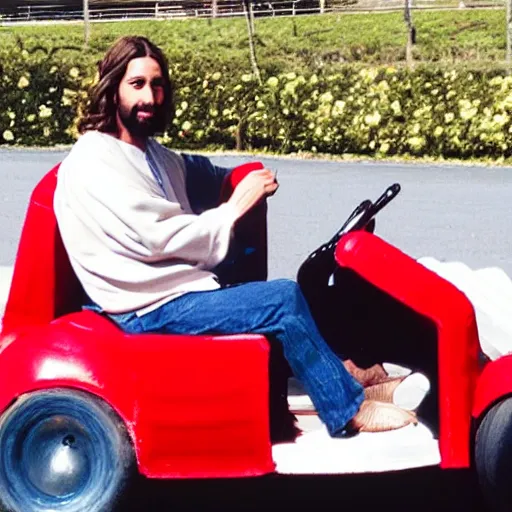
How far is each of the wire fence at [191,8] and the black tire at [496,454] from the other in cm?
3390

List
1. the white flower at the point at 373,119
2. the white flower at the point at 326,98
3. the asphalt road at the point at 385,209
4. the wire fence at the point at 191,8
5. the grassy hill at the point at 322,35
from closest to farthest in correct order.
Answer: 1. the asphalt road at the point at 385,209
2. the white flower at the point at 373,119
3. the white flower at the point at 326,98
4. the grassy hill at the point at 322,35
5. the wire fence at the point at 191,8

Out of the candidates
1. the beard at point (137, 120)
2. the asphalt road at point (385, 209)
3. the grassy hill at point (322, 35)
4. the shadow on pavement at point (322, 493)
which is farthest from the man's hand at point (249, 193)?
the grassy hill at point (322, 35)

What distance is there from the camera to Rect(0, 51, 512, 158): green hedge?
11188mm

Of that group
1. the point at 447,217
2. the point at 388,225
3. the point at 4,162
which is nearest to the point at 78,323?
the point at 388,225

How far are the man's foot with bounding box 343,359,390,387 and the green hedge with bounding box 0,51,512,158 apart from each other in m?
7.86

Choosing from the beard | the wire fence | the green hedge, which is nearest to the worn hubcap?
the beard

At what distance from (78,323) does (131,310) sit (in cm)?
14

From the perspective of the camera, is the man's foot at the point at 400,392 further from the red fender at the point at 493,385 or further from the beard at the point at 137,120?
the beard at the point at 137,120

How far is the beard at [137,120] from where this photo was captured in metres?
3.16

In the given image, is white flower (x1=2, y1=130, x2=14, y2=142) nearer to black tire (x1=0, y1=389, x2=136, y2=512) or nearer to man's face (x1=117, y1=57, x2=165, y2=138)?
man's face (x1=117, y1=57, x2=165, y2=138)

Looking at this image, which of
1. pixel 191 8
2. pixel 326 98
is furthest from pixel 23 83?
pixel 191 8

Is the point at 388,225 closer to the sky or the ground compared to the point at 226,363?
closer to the ground

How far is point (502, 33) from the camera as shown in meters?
31.2

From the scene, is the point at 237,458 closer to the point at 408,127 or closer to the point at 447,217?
the point at 447,217
